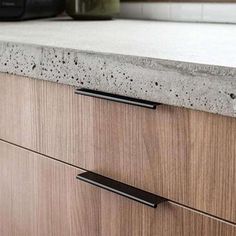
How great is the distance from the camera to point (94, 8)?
1430 mm

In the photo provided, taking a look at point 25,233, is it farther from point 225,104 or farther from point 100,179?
point 225,104

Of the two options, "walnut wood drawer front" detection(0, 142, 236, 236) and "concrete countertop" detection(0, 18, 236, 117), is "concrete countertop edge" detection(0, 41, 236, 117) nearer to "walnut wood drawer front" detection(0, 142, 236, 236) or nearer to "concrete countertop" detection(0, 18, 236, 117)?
"concrete countertop" detection(0, 18, 236, 117)

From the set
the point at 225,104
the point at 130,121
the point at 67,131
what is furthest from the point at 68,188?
the point at 225,104

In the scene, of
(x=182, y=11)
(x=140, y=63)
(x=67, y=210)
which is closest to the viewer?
(x=140, y=63)

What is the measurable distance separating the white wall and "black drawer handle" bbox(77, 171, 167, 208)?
70cm

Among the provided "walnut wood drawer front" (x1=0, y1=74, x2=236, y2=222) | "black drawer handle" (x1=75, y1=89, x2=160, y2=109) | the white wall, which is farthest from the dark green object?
"black drawer handle" (x1=75, y1=89, x2=160, y2=109)

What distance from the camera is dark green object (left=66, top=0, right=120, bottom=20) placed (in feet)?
4.68

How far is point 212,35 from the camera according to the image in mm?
1028

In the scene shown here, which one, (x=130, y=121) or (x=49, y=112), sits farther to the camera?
(x=49, y=112)

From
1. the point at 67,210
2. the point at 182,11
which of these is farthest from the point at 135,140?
the point at 182,11

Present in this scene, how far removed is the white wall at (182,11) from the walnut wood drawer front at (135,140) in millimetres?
637

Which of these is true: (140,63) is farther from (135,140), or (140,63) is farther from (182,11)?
(182,11)

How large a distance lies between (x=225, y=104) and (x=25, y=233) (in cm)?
56

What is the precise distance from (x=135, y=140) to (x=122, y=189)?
0.26 ft
